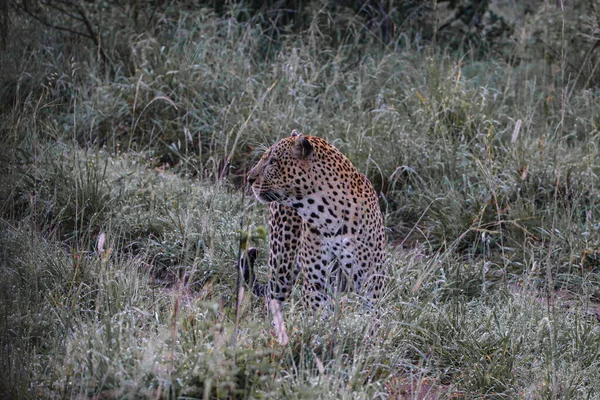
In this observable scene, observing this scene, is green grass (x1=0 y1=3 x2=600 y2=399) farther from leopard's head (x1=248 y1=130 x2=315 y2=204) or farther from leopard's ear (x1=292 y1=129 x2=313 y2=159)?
leopard's ear (x1=292 y1=129 x2=313 y2=159)

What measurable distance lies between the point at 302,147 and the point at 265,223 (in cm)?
164

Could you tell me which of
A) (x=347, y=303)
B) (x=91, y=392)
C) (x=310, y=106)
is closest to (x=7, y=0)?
(x=310, y=106)

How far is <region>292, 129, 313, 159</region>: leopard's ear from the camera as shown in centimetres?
469

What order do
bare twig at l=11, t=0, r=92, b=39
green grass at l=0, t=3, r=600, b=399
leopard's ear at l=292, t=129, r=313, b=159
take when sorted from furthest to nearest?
1. bare twig at l=11, t=0, r=92, b=39
2. leopard's ear at l=292, t=129, r=313, b=159
3. green grass at l=0, t=3, r=600, b=399

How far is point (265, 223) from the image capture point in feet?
20.6

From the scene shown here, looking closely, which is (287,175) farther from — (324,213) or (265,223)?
(265,223)

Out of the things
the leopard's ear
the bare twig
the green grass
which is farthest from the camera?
the bare twig

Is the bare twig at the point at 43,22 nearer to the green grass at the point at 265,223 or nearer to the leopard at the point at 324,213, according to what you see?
the green grass at the point at 265,223

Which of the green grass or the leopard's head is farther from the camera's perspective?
the leopard's head

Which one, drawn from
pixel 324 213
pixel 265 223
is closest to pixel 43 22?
pixel 265 223

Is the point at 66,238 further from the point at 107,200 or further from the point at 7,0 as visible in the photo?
the point at 7,0

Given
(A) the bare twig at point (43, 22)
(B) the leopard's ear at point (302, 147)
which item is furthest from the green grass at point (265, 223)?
(B) the leopard's ear at point (302, 147)

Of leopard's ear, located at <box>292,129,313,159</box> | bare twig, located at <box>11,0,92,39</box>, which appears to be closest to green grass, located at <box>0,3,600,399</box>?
bare twig, located at <box>11,0,92,39</box>

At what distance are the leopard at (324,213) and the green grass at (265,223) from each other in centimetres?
18
